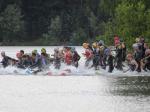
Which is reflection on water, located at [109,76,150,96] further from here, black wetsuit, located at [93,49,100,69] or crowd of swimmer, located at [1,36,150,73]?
black wetsuit, located at [93,49,100,69]

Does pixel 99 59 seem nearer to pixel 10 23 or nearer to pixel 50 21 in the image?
pixel 10 23

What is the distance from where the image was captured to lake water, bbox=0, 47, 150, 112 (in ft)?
81.7

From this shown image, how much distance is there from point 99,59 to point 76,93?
35.2 feet

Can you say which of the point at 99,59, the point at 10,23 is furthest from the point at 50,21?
the point at 99,59

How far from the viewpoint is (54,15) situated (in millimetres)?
92500

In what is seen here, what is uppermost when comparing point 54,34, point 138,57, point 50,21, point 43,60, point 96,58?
point 50,21

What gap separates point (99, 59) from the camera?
39.4m

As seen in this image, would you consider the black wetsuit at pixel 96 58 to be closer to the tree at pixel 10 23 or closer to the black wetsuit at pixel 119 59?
the black wetsuit at pixel 119 59

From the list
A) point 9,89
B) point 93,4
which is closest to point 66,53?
point 9,89

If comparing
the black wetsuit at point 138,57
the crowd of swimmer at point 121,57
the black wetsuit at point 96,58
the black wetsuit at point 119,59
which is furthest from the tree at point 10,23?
the black wetsuit at point 138,57

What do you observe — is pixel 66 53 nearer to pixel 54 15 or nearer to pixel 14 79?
pixel 14 79

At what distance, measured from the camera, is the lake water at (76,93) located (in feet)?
81.7

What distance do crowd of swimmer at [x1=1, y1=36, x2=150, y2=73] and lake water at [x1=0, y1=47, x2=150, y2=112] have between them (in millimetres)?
949

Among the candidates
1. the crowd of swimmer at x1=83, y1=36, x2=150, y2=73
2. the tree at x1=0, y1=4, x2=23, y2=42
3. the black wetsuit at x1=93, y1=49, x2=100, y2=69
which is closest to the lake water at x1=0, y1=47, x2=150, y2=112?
the crowd of swimmer at x1=83, y1=36, x2=150, y2=73
